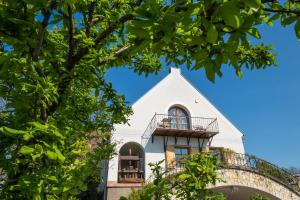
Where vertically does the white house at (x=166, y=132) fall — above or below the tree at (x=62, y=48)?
above

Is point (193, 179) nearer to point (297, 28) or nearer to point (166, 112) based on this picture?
point (297, 28)

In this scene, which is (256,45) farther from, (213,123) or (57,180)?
(213,123)

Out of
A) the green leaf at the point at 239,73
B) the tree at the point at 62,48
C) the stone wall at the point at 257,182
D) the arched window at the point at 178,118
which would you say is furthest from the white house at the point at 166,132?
the green leaf at the point at 239,73

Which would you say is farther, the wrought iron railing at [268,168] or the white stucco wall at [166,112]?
the white stucco wall at [166,112]

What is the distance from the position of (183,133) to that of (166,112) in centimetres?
181

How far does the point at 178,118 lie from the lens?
17.5 meters

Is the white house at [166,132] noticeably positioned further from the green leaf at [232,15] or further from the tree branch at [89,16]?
the green leaf at [232,15]

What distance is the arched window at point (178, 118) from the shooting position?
56.4 feet

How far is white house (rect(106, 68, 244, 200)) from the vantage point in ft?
48.6

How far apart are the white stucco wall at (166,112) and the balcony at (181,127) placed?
1.06 ft

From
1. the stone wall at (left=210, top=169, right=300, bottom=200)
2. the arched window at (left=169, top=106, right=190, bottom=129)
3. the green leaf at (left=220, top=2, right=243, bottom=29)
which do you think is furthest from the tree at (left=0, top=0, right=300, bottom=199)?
the arched window at (left=169, top=106, right=190, bottom=129)

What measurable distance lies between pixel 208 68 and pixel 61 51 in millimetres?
3148

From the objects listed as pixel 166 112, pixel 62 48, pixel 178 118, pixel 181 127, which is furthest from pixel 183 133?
pixel 62 48

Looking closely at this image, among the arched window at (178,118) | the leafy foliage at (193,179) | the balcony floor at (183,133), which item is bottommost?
the leafy foliage at (193,179)
